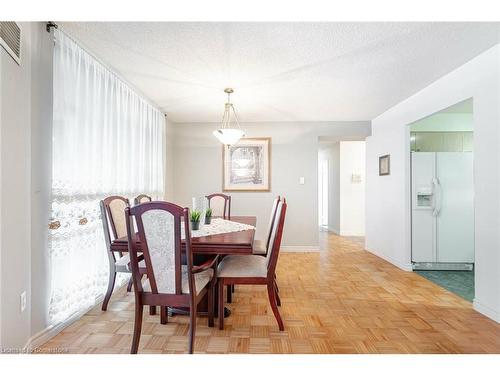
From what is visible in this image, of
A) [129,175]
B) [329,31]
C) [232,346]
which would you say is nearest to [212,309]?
[232,346]

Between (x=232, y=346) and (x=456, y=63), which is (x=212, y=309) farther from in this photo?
(x=456, y=63)

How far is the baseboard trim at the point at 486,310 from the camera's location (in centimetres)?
225

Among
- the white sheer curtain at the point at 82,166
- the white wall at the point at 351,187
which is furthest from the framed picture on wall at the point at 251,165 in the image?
the white wall at the point at 351,187

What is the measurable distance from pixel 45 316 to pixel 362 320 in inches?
95.9

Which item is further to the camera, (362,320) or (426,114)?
(426,114)

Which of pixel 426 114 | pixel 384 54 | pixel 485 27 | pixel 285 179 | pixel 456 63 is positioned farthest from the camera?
pixel 285 179

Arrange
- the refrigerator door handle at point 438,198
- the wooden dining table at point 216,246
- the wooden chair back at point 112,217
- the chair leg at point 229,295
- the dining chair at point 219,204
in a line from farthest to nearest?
the dining chair at point 219,204 → the refrigerator door handle at point 438,198 → the chair leg at point 229,295 → the wooden chair back at point 112,217 → the wooden dining table at point 216,246

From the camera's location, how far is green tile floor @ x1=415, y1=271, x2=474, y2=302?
2927 millimetres

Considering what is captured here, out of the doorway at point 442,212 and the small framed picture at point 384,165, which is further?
the small framed picture at point 384,165

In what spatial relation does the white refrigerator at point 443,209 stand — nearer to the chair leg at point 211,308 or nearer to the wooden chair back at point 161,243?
the chair leg at point 211,308

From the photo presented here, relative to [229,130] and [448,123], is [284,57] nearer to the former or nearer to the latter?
[229,130]

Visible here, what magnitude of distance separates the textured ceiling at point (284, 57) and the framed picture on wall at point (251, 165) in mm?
1173

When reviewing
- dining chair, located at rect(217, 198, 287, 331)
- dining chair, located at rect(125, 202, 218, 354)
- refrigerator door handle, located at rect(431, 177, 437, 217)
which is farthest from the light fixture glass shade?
refrigerator door handle, located at rect(431, 177, 437, 217)
